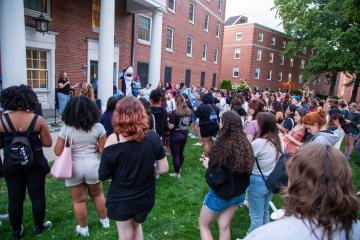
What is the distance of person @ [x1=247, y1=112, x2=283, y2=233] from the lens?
127 inches

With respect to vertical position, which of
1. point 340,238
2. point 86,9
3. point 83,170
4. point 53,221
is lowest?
point 53,221

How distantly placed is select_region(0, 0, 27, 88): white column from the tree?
21.4m

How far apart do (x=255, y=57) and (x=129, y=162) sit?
3918cm

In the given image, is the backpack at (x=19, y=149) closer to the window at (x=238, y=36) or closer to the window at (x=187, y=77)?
the window at (x=187, y=77)

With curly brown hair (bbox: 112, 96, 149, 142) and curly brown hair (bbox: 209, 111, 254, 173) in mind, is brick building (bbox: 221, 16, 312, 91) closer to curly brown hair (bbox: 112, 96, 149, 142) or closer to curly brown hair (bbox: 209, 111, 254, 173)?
curly brown hair (bbox: 209, 111, 254, 173)

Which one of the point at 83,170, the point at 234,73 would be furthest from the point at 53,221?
the point at 234,73

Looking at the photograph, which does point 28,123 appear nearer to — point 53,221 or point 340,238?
point 53,221

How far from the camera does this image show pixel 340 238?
Answer: 1.22 meters

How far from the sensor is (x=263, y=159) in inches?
127

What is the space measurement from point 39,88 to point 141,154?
9942mm

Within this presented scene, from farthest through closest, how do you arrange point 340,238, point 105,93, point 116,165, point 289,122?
point 105,93 < point 289,122 < point 116,165 < point 340,238

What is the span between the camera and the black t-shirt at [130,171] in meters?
2.49

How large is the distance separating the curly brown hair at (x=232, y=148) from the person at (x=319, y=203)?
57.6 inches

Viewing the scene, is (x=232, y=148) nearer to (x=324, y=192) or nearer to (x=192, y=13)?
(x=324, y=192)
